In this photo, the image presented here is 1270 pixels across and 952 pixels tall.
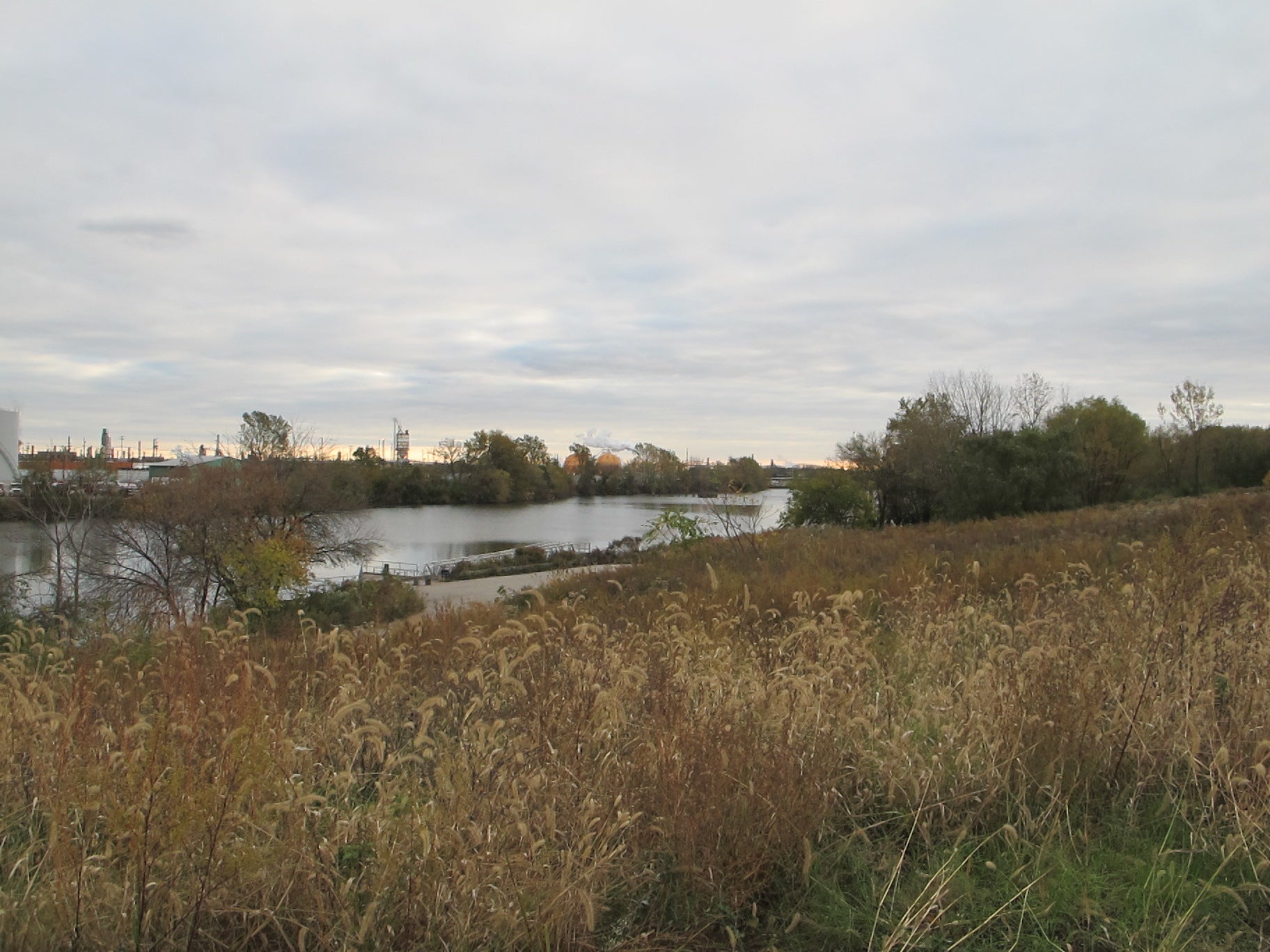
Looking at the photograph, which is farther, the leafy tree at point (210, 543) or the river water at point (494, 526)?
the leafy tree at point (210, 543)

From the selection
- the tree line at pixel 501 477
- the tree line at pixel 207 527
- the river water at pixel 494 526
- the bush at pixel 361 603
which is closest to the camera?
the bush at pixel 361 603

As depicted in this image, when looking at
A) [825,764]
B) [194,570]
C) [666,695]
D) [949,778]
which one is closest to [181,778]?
[666,695]

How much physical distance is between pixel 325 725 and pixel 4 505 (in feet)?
132

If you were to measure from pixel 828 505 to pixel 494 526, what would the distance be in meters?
32.9

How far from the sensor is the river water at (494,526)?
21.3 meters

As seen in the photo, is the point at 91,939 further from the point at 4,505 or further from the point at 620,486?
the point at 620,486

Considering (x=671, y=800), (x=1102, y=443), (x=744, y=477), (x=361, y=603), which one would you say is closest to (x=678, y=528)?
(x=744, y=477)

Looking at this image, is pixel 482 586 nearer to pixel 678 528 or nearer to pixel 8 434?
pixel 678 528

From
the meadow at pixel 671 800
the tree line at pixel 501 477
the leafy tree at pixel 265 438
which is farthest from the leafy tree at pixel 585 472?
the meadow at pixel 671 800

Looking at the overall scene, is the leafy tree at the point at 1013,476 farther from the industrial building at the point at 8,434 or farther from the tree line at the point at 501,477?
the industrial building at the point at 8,434

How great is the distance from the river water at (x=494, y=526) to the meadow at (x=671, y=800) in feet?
35.3

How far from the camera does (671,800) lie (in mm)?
2500

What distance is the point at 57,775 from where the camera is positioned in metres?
2.55

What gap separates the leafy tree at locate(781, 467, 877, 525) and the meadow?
2879 cm
